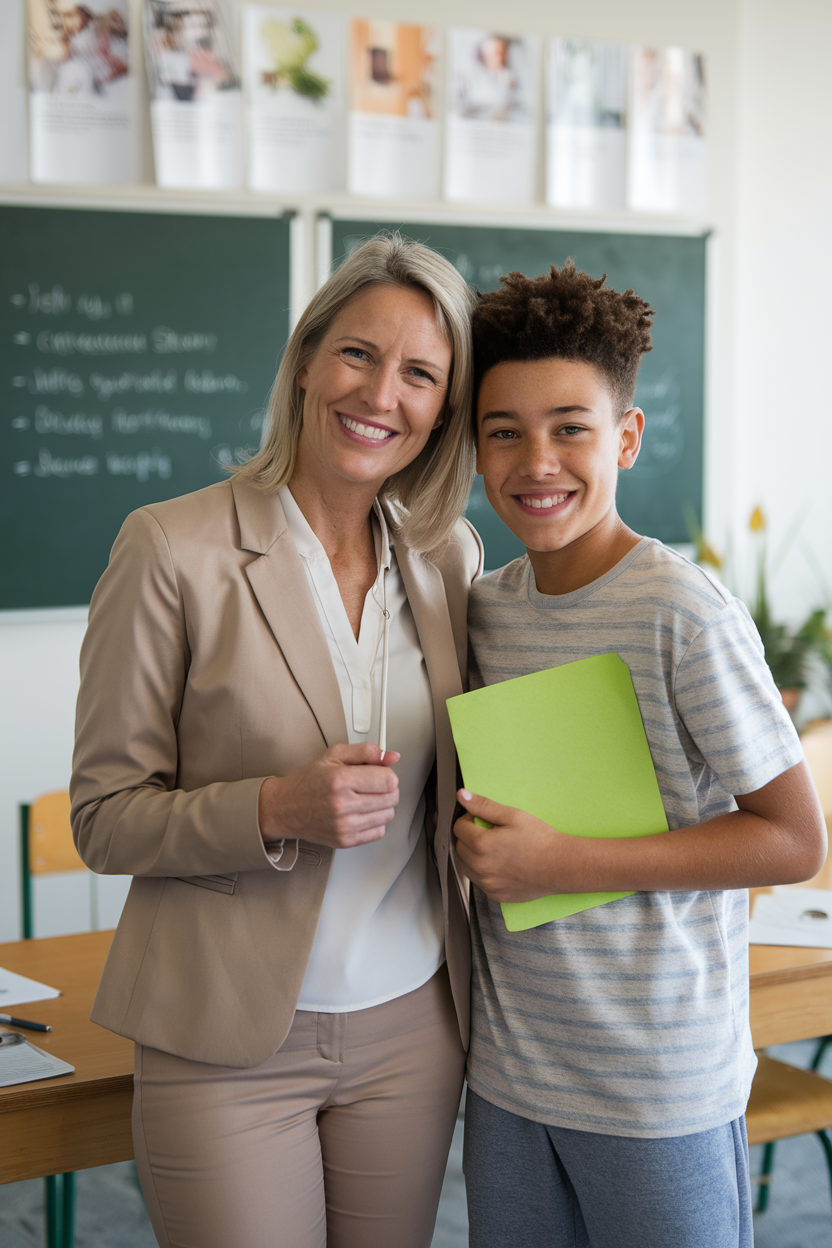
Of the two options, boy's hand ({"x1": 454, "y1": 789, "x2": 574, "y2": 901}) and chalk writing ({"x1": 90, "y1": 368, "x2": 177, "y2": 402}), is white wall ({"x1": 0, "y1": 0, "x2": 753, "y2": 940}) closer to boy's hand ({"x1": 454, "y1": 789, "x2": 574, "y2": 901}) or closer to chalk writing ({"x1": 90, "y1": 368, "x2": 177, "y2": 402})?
chalk writing ({"x1": 90, "y1": 368, "x2": 177, "y2": 402})

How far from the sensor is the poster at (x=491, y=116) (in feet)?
10.8

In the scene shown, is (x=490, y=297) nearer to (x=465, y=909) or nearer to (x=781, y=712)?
(x=781, y=712)

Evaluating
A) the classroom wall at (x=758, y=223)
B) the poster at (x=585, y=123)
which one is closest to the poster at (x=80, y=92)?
the classroom wall at (x=758, y=223)

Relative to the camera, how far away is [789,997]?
65.2 inches

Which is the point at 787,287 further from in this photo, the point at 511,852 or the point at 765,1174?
the point at 511,852

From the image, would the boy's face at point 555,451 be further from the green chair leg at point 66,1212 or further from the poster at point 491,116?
the poster at point 491,116

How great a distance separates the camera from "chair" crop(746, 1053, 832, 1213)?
181cm

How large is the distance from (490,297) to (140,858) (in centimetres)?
79

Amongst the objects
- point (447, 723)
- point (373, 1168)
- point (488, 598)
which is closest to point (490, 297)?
point (488, 598)

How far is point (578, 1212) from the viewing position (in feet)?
3.98

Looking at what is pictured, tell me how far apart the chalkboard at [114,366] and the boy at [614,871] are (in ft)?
6.82

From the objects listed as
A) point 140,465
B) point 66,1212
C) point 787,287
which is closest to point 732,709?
point 66,1212

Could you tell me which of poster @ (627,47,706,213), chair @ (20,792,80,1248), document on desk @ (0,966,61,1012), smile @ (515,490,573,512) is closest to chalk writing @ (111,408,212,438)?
chair @ (20,792,80,1248)

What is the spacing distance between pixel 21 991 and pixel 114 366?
1.99 m
